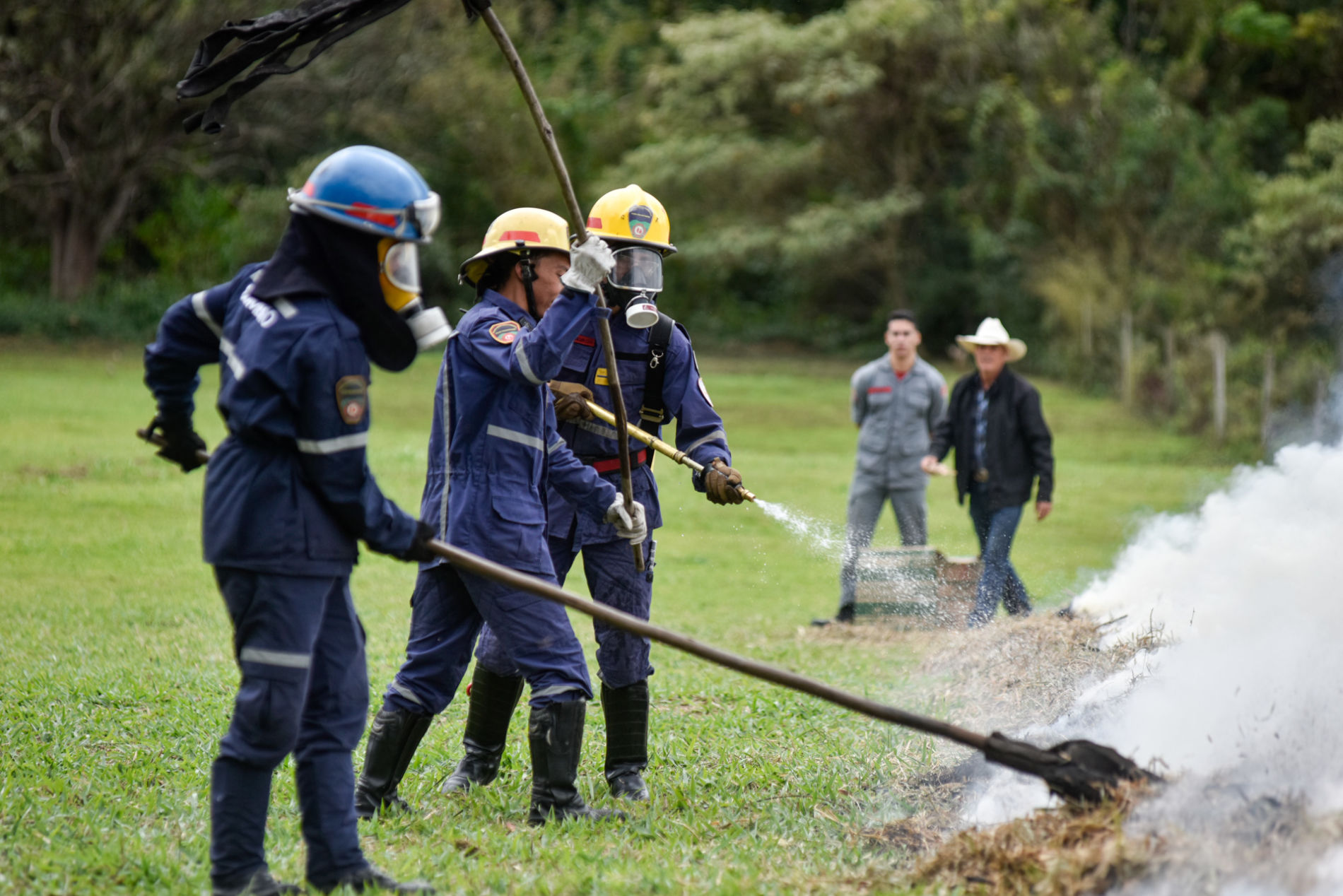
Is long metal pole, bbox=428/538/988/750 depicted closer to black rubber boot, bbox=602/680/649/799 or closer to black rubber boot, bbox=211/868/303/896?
black rubber boot, bbox=211/868/303/896

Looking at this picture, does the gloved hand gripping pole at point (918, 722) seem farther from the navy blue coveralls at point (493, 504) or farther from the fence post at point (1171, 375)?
the fence post at point (1171, 375)

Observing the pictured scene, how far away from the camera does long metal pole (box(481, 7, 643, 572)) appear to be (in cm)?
462

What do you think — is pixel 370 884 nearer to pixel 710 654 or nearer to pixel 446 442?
pixel 710 654

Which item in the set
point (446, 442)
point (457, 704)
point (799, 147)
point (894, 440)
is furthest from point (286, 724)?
point (799, 147)

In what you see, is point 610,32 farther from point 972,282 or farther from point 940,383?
point 940,383

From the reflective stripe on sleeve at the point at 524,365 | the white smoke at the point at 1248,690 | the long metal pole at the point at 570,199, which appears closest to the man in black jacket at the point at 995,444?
the white smoke at the point at 1248,690

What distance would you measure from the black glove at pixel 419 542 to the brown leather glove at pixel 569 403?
1553 mm

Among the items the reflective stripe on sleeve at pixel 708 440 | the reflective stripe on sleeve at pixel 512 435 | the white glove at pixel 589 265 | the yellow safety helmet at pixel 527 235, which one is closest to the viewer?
the white glove at pixel 589 265

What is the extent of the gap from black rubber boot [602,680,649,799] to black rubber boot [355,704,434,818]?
833mm

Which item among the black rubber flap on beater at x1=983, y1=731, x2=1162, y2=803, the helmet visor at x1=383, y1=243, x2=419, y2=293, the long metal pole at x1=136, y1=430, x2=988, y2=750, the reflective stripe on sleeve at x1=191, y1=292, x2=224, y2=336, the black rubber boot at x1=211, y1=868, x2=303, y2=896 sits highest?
the helmet visor at x1=383, y1=243, x2=419, y2=293

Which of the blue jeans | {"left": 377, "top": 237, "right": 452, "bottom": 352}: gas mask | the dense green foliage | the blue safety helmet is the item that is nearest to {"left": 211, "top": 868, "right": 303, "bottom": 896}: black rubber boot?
{"left": 377, "top": 237, "right": 452, "bottom": 352}: gas mask

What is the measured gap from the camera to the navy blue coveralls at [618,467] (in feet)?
18.5

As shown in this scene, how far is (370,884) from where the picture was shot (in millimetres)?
4133

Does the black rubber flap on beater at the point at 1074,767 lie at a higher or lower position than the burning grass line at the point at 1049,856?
higher
